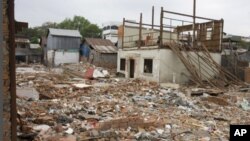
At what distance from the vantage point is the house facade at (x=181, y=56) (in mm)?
19812

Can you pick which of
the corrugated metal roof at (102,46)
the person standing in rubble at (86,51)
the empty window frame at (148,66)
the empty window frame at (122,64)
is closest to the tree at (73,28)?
the person standing in rubble at (86,51)

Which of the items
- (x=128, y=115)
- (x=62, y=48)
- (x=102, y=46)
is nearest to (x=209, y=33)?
(x=128, y=115)

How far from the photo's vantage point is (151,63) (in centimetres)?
2156

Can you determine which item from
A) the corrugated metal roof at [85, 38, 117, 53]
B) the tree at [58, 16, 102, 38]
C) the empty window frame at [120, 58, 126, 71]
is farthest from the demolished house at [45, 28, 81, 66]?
the tree at [58, 16, 102, 38]

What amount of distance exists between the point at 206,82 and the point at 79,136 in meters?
13.8

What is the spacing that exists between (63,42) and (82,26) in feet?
84.3

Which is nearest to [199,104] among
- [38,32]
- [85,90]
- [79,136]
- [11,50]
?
[85,90]

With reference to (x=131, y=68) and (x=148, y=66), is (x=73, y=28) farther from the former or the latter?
(x=148, y=66)

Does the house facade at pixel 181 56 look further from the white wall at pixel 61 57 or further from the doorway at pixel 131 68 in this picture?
the white wall at pixel 61 57

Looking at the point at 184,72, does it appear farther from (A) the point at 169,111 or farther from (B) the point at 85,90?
(A) the point at 169,111

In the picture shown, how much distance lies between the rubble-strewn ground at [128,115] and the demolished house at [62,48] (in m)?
24.3

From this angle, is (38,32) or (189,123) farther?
(38,32)

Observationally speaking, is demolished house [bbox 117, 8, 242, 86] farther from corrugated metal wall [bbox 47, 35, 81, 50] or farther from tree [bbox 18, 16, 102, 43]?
tree [bbox 18, 16, 102, 43]

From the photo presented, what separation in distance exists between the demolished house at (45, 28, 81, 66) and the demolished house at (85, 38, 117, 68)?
2.79m
